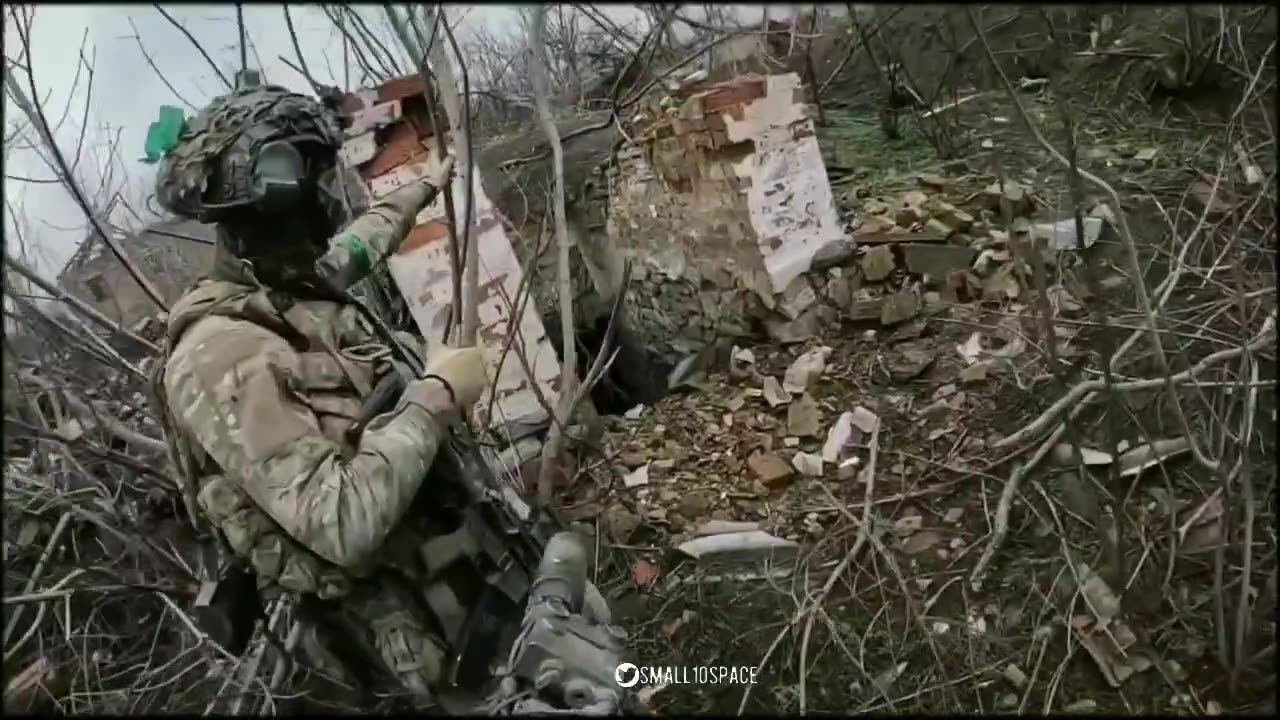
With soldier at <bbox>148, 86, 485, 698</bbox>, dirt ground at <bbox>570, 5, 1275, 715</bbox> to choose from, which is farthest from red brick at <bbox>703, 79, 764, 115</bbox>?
soldier at <bbox>148, 86, 485, 698</bbox>

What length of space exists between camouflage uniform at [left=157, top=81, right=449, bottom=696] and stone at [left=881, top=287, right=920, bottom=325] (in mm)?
942

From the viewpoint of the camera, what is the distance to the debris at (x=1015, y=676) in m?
1.08

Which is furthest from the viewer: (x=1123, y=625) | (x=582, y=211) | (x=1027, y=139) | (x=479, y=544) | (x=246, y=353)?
(x=582, y=211)

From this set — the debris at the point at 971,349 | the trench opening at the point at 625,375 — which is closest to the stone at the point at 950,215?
the debris at the point at 971,349

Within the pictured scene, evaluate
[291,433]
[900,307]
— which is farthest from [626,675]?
[900,307]

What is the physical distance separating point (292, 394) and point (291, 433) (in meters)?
0.04

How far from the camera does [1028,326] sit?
58.7 inches

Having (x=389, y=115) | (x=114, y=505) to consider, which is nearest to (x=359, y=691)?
(x=114, y=505)

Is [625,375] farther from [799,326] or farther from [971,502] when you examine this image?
[971,502]

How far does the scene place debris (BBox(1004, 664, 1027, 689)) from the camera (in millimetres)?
1081

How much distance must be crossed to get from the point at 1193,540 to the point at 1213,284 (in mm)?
349

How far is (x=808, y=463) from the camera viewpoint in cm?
152

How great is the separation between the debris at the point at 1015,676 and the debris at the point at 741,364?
2.54 feet

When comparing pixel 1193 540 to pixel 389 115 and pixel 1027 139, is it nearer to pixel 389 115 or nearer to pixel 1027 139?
pixel 1027 139
